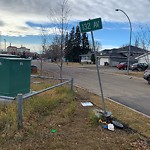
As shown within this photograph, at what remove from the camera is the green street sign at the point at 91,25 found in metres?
5.93

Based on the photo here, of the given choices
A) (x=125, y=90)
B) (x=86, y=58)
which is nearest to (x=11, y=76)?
(x=125, y=90)

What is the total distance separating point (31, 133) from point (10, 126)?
1.56ft

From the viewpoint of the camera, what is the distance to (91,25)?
19.7 feet

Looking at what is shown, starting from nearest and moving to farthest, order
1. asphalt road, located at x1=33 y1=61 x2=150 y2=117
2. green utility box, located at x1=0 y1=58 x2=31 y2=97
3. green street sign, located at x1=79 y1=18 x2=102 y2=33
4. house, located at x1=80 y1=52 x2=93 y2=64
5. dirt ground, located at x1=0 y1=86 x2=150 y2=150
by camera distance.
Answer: dirt ground, located at x1=0 y1=86 x2=150 y2=150, green street sign, located at x1=79 y1=18 x2=102 y2=33, green utility box, located at x1=0 y1=58 x2=31 y2=97, asphalt road, located at x1=33 y1=61 x2=150 y2=117, house, located at x1=80 y1=52 x2=93 y2=64

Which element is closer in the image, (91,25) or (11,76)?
(91,25)

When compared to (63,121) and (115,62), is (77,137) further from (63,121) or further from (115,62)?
(115,62)

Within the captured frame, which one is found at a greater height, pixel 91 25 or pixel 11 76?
pixel 91 25

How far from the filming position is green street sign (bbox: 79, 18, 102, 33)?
5.93 m

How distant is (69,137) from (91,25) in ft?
9.53

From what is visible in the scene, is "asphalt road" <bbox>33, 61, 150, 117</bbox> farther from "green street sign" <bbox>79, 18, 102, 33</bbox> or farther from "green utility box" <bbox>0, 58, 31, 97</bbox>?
"green utility box" <bbox>0, 58, 31, 97</bbox>

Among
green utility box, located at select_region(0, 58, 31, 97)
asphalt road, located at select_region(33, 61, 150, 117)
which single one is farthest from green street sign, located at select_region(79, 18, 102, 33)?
asphalt road, located at select_region(33, 61, 150, 117)

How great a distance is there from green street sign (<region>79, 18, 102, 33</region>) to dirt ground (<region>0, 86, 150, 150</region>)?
7.82ft

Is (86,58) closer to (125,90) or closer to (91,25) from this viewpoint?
(125,90)

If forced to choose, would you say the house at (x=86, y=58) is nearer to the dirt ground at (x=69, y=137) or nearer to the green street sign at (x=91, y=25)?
the green street sign at (x=91, y=25)
